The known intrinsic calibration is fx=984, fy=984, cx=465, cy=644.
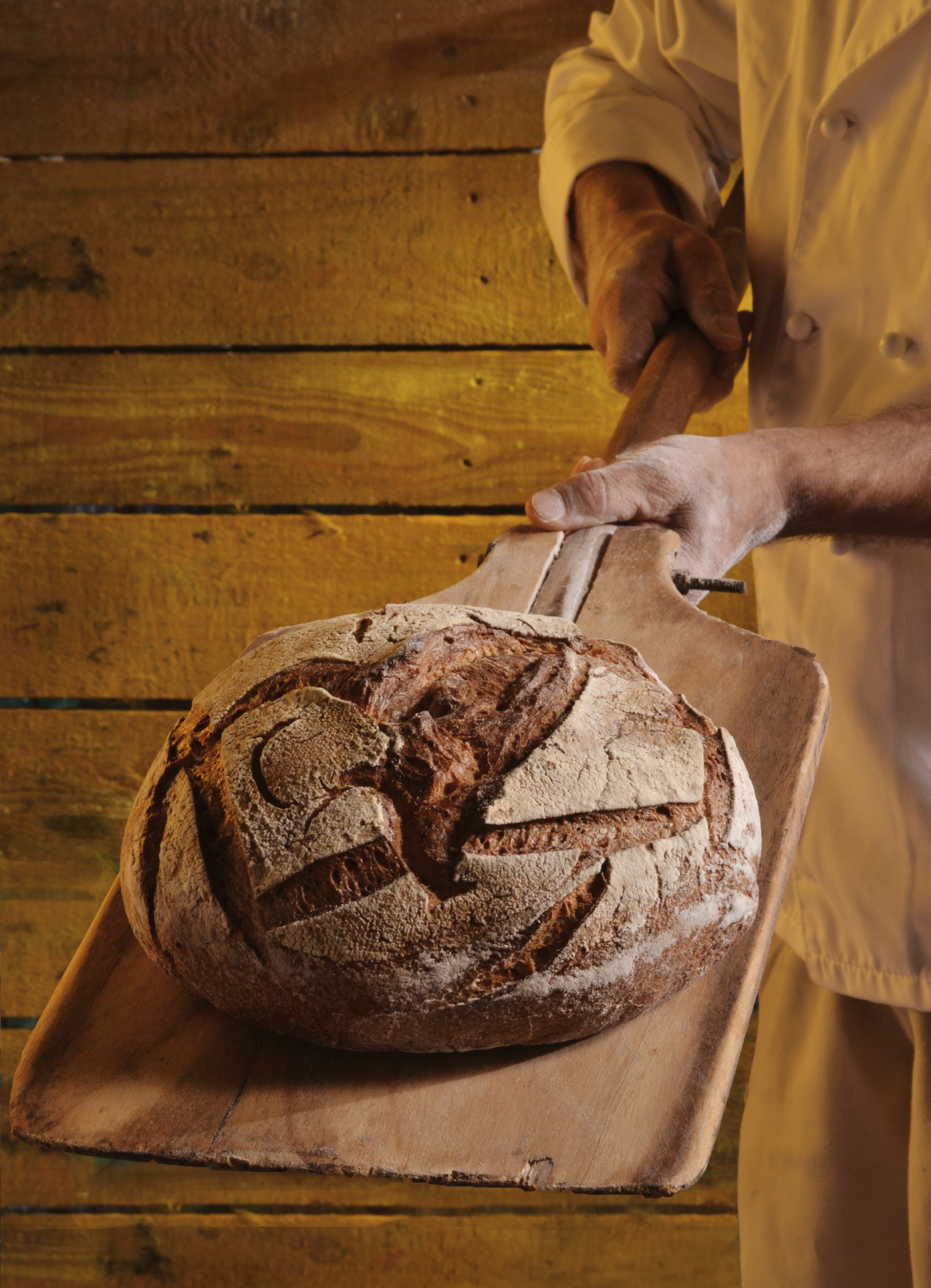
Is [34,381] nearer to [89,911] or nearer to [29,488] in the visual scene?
[29,488]

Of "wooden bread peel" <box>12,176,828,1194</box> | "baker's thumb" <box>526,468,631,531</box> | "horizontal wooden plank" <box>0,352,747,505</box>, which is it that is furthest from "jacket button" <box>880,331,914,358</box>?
"horizontal wooden plank" <box>0,352,747,505</box>

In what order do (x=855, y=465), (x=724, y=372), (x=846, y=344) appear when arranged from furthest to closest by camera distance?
1. (x=724, y=372)
2. (x=846, y=344)
3. (x=855, y=465)

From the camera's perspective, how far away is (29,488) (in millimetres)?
1684

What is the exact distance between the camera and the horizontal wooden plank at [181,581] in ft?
5.53

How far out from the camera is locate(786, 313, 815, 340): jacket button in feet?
3.91

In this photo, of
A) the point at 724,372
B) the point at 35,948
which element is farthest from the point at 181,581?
the point at 724,372

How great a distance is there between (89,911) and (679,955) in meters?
1.36

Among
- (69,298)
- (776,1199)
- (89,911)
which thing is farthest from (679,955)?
(69,298)

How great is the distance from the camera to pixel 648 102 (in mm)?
1376

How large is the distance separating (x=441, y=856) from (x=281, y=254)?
1.29 m

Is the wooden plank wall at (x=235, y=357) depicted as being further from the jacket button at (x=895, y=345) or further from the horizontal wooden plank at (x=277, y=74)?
the jacket button at (x=895, y=345)

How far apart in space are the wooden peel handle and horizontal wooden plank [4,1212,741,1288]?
4.77 feet

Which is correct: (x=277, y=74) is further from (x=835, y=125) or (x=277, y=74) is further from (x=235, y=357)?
(x=835, y=125)

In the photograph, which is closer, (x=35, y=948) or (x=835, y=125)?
(x=835, y=125)
